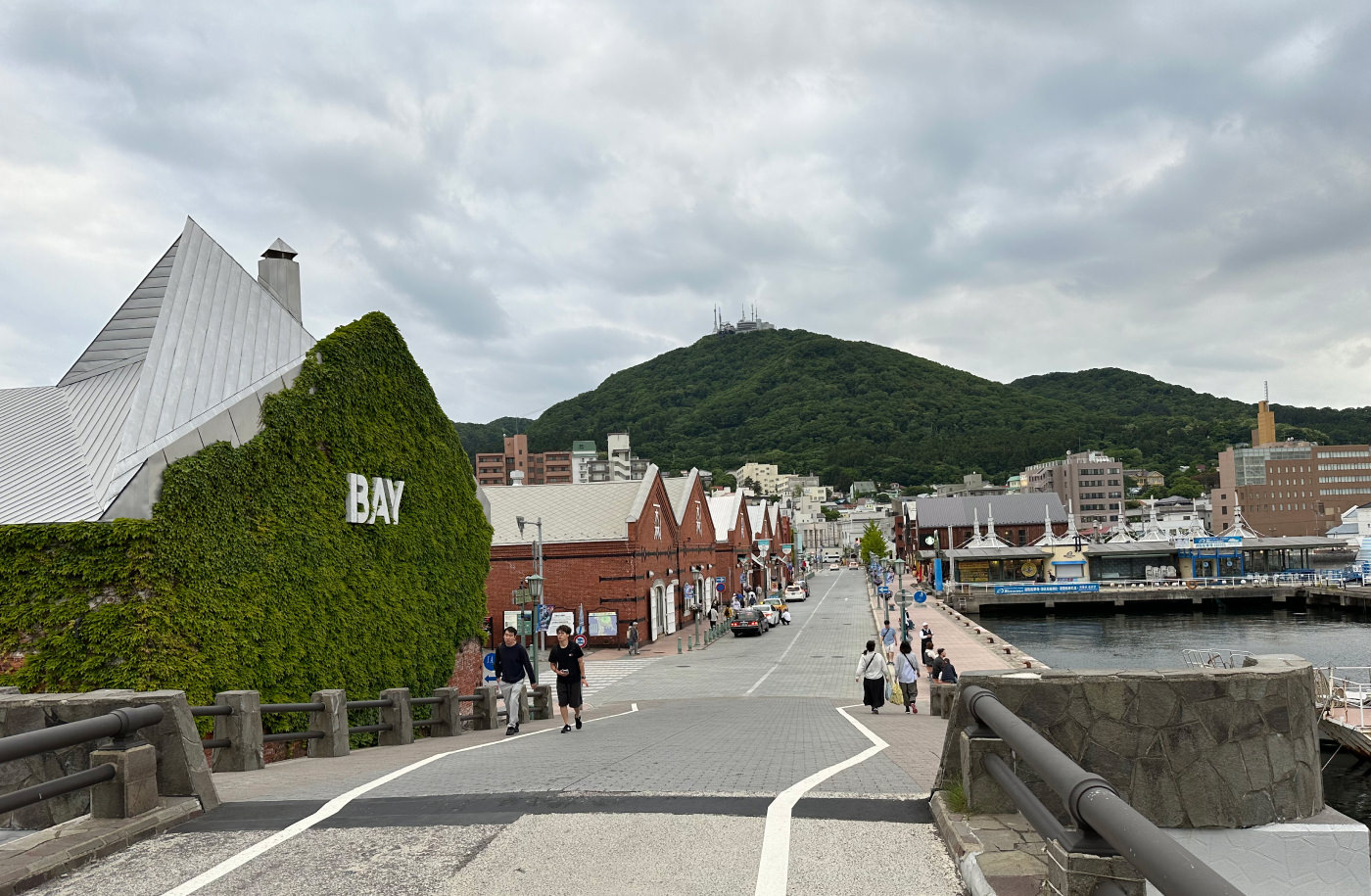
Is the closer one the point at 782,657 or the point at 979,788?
the point at 979,788

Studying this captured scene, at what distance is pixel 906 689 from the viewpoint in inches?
806

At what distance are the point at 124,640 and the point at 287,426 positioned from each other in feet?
16.0

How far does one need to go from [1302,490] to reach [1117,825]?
186585 mm

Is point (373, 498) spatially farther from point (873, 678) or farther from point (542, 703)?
point (873, 678)

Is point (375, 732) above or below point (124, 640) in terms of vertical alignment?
below

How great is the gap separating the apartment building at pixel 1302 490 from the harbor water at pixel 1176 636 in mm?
94786

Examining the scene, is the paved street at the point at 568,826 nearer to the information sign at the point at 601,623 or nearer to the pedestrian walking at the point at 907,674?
the pedestrian walking at the point at 907,674

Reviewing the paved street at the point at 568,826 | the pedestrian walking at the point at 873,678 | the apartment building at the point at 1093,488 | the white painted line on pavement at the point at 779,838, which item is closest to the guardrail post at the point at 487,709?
the paved street at the point at 568,826

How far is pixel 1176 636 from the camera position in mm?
60406

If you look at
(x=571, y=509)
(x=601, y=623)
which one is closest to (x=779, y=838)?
(x=601, y=623)

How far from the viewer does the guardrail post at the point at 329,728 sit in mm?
12438

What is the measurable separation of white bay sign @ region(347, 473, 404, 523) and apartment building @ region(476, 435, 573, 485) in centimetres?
14269

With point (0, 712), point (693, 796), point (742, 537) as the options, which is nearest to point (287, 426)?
point (0, 712)

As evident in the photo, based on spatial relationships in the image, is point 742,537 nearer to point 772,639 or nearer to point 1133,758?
point 772,639
